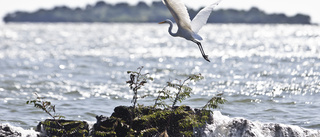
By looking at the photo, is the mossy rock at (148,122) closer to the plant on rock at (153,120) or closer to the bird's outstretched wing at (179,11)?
the plant on rock at (153,120)

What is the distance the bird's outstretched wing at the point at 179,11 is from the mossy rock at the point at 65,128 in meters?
2.26

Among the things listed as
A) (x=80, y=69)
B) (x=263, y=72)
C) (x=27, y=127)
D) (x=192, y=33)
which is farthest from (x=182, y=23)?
(x=80, y=69)

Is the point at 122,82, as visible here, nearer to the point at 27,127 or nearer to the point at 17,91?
the point at 17,91

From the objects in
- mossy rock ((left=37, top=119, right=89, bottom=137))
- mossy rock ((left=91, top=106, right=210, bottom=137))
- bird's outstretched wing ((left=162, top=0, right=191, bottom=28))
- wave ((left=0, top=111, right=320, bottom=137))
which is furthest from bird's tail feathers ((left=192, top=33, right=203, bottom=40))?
mossy rock ((left=37, top=119, right=89, bottom=137))

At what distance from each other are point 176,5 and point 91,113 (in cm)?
592

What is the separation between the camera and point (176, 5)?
790 centimetres

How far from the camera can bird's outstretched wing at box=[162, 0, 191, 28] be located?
785 cm

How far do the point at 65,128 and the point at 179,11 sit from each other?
2635mm

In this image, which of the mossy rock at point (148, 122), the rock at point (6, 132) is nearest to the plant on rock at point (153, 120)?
the mossy rock at point (148, 122)

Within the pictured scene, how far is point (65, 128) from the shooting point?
8422 millimetres

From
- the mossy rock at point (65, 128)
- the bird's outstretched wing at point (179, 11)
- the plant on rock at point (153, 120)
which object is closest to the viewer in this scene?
the bird's outstretched wing at point (179, 11)

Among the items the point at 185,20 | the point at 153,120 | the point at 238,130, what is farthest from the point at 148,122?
the point at 185,20

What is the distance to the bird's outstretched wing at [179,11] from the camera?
7.85 metres

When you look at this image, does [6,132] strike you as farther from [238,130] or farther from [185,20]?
[238,130]
